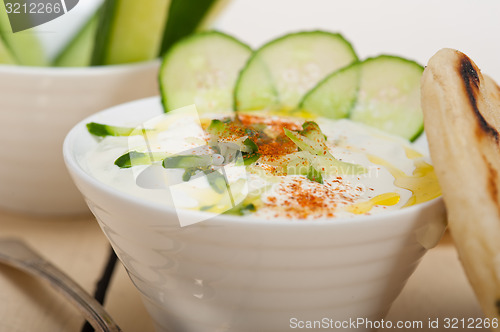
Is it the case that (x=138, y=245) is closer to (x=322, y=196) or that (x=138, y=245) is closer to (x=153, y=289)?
(x=153, y=289)

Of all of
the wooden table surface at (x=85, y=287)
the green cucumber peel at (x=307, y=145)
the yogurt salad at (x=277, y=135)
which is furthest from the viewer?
the wooden table surface at (x=85, y=287)


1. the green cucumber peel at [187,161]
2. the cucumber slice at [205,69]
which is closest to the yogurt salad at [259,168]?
the green cucumber peel at [187,161]

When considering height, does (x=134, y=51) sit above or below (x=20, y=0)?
below

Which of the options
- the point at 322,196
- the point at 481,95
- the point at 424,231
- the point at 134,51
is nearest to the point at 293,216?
the point at 322,196

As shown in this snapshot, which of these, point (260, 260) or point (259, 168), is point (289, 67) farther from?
point (260, 260)

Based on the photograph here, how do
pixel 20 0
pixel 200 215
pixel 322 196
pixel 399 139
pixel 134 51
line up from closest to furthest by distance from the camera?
pixel 200 215, pixel 322 196, pixel 399 139, pixel 20 0, pixel 134 51

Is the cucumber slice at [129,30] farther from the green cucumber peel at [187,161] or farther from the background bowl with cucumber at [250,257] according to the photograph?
the green cucumber peel at [187,161]

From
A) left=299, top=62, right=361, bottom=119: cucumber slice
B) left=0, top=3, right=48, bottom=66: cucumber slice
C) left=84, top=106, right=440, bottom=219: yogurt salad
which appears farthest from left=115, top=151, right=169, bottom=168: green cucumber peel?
left=0, top=3, right=48, bottom=66: cucumber slice

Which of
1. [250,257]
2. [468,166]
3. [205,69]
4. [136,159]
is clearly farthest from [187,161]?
[205,69]
